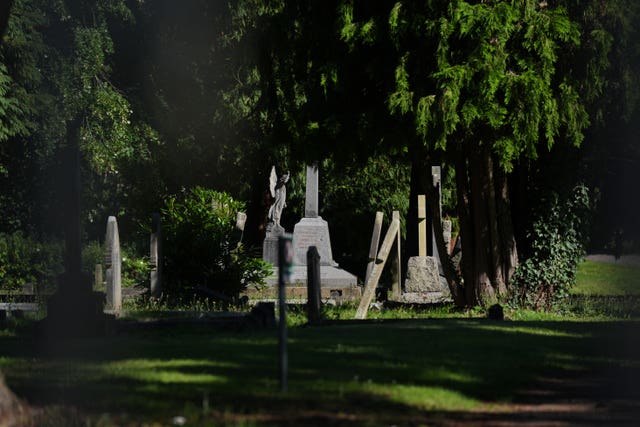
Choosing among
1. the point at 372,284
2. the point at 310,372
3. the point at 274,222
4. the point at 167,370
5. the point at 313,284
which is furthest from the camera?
the point at 274,222

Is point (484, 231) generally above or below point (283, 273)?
above

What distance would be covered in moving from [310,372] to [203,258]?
1472 centimetres

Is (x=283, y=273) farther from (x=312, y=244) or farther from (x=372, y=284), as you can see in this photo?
(x=312, y=244)

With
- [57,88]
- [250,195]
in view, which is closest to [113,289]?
[250,195]

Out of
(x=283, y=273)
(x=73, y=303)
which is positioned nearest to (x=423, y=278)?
(x=73, y=303)

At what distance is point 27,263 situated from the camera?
→ 32.7m

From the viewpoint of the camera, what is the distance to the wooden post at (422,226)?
28.8 meters

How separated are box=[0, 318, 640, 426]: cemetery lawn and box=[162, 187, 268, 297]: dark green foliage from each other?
9.05m

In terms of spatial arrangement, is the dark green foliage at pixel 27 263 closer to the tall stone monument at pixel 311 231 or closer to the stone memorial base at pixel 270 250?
the stone memorial base at pixel 270 250

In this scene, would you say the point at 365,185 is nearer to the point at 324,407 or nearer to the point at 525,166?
the point at 525,166

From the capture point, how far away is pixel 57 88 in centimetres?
4678

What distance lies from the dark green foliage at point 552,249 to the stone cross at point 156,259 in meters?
7.24

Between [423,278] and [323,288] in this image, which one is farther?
[323,288]

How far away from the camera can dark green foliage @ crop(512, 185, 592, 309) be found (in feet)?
69.2
